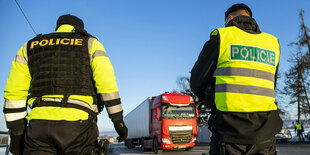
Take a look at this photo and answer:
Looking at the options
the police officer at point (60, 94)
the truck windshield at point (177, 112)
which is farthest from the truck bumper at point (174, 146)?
the police officer at point (60, 94)

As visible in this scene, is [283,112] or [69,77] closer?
[69,77]

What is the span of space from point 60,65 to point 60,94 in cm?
28

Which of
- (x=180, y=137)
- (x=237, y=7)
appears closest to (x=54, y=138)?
(x=237, y=7)

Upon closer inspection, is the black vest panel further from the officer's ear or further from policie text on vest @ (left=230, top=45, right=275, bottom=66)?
policie text on vest @ (left=230, top=45, right=275, bottom=66)

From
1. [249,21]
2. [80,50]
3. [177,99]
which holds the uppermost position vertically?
[249,21]

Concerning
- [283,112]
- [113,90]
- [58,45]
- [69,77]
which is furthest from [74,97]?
[283,112]

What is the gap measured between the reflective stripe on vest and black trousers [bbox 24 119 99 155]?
1.27m

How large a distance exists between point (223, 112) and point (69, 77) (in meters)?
1.43

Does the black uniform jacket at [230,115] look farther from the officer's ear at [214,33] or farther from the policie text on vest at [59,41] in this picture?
the policie text on vest at [59,41]

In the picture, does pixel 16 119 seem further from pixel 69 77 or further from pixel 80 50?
pixel 80 50

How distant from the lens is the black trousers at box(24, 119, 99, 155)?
2.00 m

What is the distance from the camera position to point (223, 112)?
87.7 inches

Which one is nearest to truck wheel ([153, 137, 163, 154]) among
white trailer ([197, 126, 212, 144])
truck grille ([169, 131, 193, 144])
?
truck grille ([169, 131, 193, 144])

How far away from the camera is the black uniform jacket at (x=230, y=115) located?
2088 millimetres
